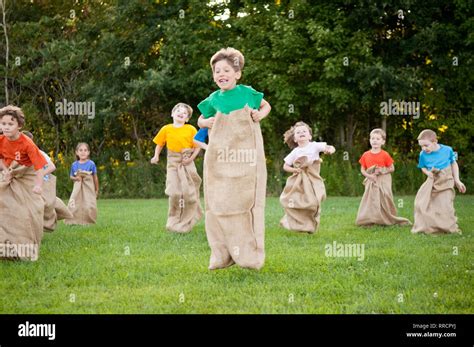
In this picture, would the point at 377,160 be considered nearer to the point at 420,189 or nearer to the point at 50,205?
the point at 420,189

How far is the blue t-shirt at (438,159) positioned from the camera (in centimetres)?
1153

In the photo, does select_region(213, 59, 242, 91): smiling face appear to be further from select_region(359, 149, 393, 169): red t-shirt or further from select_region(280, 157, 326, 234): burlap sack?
select_region(359, 149, 393, 169): red t-shirt

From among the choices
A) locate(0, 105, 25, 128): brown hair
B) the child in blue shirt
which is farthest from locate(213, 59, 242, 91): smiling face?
the child in blue shirt

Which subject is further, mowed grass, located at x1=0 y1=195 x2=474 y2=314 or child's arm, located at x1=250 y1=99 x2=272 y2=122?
child's arm, located at x1=250 y1=99 x2=272 y2=122

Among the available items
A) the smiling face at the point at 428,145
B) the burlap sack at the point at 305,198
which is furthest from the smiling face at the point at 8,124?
the smiling face at the point at 428,145

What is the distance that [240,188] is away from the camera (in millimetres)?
7656

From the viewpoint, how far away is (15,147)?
902cm

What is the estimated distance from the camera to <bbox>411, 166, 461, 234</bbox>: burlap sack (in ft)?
37.6

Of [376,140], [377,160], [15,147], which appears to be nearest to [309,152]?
[376,140]

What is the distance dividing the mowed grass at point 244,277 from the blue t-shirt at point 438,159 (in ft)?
3.82

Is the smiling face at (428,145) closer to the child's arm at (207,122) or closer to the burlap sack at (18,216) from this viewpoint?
the child's arm at (207,122)

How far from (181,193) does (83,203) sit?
8.66 feet

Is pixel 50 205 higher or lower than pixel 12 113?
lower
